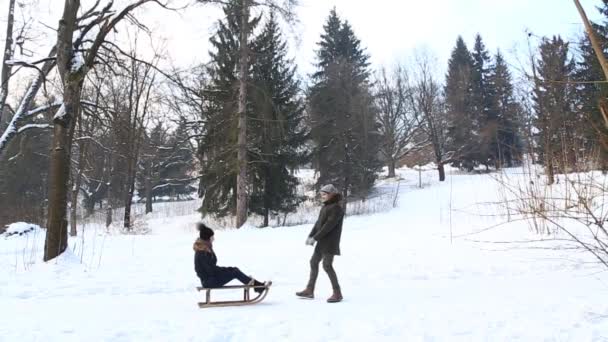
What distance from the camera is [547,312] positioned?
5527 mm

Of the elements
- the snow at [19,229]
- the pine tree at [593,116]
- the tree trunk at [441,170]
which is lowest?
the snow at [19,229]

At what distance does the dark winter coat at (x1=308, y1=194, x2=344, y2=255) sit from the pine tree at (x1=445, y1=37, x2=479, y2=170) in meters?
32.7

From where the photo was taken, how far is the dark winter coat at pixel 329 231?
6582 millimetres

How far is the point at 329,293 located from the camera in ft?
23.6

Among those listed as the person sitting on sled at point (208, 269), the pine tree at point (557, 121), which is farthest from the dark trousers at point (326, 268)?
the pine tree at point (557, 121)

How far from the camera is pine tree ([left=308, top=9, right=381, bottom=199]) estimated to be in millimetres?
26688

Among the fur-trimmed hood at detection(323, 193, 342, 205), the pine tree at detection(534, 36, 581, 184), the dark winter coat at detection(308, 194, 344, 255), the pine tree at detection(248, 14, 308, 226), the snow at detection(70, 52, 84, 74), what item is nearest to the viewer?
the pine tree at detection(534, 36, 581, 184)

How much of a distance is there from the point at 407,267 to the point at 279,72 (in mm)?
15965

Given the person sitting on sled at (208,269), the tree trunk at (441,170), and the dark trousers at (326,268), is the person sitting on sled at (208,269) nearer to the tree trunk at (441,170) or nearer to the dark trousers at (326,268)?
the dark trousers at (326,268)

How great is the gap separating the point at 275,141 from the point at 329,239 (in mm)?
16260

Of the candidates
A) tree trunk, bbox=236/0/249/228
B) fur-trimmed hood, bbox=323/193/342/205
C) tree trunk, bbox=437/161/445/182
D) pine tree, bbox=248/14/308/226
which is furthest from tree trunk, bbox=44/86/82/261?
tree trunk, bbox=437/161/445/182

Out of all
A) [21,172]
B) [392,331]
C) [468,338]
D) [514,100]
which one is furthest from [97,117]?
[514,100]

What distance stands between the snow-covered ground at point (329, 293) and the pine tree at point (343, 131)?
13.5 metres

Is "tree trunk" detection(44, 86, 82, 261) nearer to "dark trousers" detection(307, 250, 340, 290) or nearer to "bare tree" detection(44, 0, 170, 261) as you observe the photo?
"bare tree" detection(44, 0, 170, 261)
